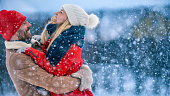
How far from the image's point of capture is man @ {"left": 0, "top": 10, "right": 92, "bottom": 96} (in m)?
0.81

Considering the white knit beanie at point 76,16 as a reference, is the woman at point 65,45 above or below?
below

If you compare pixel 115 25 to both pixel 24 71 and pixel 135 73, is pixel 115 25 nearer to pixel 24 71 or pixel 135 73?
pixel 135 73

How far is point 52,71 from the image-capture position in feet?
2.77

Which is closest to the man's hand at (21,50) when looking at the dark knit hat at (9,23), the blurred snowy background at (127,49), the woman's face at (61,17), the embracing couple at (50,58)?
the embracing couple at (50,58)

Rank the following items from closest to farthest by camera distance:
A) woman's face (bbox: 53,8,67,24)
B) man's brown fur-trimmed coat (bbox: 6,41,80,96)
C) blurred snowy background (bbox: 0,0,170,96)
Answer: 1. man's brown fur-trimmed coat (bbox: 6,41,80,96)
2. woman's face (bbox: 53,8,67,24)
3. blurred snowy background (bbox: 0,0,170,96)

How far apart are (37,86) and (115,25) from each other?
2018 mm

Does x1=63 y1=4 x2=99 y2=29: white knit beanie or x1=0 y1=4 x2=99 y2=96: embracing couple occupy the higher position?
x1=63 y1=4 x2=99 y2=29: white knit beanie

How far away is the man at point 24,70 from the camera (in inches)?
32.0

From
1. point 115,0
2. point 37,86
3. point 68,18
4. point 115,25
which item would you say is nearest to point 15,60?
point 37,86

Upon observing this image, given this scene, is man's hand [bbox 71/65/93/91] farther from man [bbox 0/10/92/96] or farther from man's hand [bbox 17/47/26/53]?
man's hand [bbox 17/47/26/53]

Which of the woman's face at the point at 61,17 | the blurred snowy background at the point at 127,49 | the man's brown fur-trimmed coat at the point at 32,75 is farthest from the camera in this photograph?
the blurred snowy background at the point at 127,49

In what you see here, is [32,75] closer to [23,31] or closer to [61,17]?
[23,31]

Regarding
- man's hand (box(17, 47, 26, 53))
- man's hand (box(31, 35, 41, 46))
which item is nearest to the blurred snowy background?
man's hand (box(31, 35, 41, 46))

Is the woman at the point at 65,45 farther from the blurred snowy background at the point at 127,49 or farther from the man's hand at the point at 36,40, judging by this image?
the blurred snowy background at the point at 127,49
